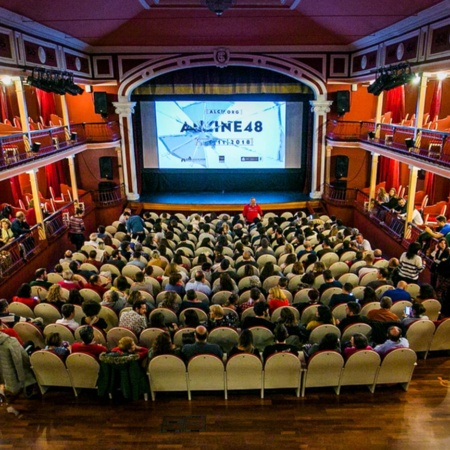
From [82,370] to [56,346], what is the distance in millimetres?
474

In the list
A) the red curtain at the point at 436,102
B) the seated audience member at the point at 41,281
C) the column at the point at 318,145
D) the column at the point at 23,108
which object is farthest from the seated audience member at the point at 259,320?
the column at the point at 318,145

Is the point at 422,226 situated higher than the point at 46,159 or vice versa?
the point at 46,159

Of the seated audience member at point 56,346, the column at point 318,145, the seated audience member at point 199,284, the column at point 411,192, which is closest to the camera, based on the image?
the seated audience member at point 56,346

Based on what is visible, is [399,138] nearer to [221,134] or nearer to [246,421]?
[221,134]

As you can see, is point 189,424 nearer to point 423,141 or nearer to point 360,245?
point 360,245

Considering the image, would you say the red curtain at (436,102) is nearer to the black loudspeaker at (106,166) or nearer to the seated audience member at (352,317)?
the seated audience member at (352,317)

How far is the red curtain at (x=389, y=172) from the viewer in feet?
48.2

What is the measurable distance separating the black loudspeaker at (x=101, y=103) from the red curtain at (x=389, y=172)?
32.1 ft

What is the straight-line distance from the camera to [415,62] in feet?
33.7

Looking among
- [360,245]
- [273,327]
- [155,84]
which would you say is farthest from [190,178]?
[273,327]

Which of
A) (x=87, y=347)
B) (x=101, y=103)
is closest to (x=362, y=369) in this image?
(x=87, y=347)

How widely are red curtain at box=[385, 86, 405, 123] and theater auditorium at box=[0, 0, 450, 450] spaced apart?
81mm

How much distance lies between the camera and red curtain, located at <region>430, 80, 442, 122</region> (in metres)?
12.5

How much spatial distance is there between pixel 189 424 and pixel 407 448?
2413 millimetres
